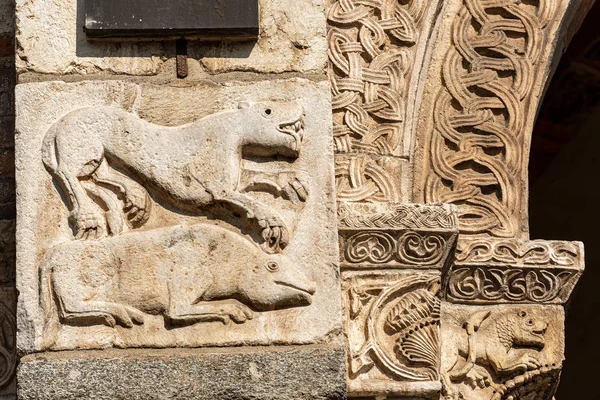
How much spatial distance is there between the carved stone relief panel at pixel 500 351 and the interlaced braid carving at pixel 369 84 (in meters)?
0.42

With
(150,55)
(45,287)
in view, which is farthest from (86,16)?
(45,287)

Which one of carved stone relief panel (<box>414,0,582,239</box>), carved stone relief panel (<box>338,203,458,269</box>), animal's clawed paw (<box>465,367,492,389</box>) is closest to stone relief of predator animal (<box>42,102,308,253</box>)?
carved stone relief panel (<box>338,203,458,269</box>)

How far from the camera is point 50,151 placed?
3814 millimetres

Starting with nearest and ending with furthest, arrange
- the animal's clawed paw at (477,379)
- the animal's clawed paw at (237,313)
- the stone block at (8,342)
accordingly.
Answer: the animal's clawed paw at (237,313) → the stone block at (8,342) → the animal's clawed paw at (477,379)

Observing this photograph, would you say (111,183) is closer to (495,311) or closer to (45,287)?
(45,287)

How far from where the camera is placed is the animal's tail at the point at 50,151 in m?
3.80

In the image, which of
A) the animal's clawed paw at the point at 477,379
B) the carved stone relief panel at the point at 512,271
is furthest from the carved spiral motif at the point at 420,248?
the animal's clawed paw at the point at 477,379

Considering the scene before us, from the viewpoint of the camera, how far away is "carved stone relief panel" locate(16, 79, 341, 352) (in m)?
3.71

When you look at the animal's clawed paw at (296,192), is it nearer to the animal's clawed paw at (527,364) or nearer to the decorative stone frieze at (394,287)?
the decorative stone frieze at (394,287)

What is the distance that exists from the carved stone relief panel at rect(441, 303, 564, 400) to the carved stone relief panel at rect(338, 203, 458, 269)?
0.26 m

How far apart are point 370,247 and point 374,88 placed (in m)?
0.54

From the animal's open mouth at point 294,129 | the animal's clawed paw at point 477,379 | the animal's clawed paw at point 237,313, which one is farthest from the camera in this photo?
the animal's clawed paw at point 477,379

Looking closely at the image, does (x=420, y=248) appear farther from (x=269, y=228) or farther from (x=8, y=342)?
(x=8, y=342)

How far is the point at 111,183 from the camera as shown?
3809 millimetres
